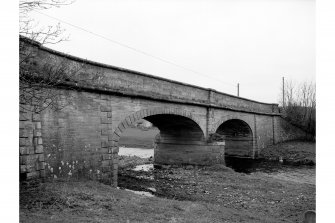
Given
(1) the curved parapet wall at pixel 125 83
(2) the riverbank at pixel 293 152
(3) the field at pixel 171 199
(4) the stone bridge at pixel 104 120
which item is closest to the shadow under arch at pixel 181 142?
(4) the stone bridge at pixel 104 120

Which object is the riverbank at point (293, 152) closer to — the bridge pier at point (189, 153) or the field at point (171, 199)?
the bridge pier at point (189, 153)

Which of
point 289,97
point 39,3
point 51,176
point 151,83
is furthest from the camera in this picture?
point 289,97

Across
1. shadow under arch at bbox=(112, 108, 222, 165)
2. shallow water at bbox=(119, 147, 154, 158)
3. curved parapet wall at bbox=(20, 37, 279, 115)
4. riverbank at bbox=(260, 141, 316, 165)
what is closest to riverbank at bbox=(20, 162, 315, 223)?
curved parapet wall at bbox=(20, 37, 279, 115)

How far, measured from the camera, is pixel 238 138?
81.2ft

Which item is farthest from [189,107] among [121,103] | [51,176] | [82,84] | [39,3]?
[39,3]

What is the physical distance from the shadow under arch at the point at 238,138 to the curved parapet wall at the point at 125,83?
5.25m

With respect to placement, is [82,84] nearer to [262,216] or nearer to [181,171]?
[262,216]

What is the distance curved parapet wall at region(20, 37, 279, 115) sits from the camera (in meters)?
8.70

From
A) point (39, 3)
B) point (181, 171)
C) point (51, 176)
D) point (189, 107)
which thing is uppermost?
point (39, 3)

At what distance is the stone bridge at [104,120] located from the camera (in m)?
8.08

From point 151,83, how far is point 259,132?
1496 cm

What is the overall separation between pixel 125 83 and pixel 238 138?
15835 millimetres

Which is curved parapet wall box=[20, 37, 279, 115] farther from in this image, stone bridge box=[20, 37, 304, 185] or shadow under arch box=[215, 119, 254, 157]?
shadow under arch box=[215, 119, 254, 157]

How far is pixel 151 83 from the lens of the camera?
12.8 metres
